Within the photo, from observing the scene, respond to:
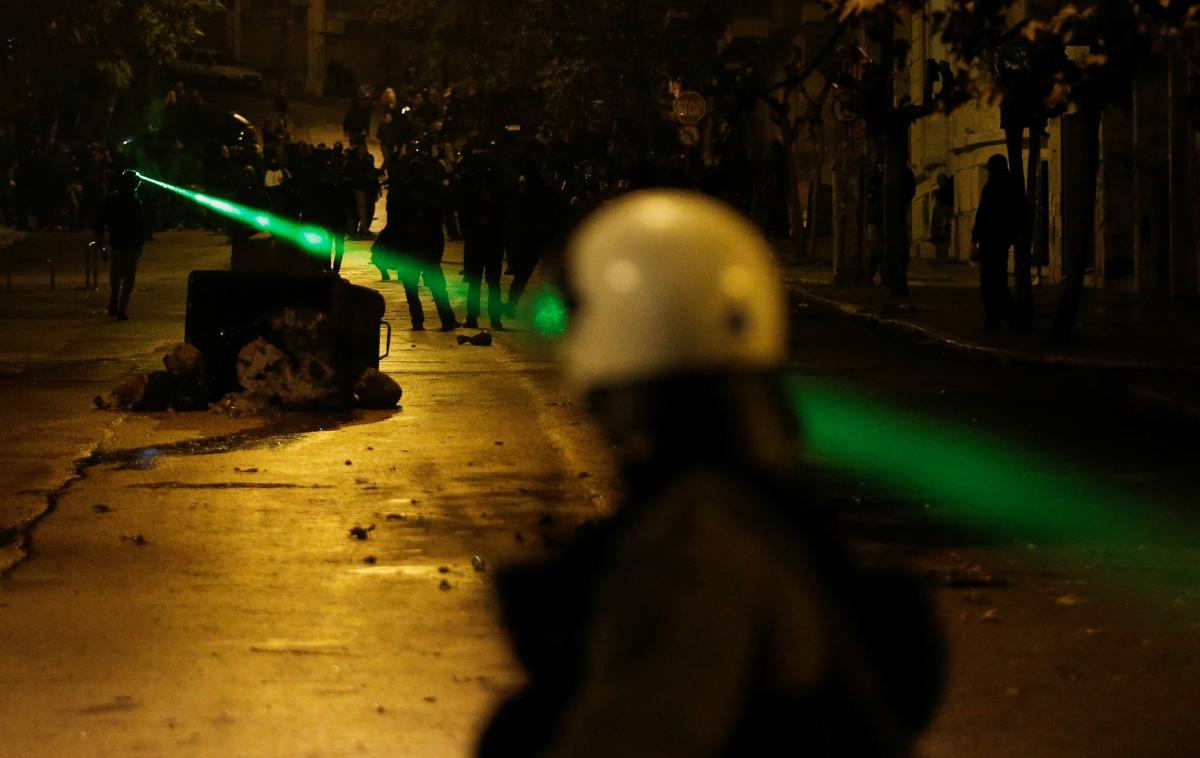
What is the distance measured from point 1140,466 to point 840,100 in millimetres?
17172

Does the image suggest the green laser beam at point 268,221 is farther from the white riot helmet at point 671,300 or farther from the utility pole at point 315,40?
the utility pole at point 315,40

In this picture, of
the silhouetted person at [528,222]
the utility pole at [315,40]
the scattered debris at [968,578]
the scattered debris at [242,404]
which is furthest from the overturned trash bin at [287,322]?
the utility pole at [315,40]

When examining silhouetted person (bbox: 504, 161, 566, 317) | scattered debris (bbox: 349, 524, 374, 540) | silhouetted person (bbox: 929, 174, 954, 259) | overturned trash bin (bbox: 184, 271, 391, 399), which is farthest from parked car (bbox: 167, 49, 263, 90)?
scattered debris (bbox: 349, 524, 374, 540)

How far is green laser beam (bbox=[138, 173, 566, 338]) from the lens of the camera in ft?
74.4

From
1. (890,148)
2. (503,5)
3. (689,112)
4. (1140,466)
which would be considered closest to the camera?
(1140,466)

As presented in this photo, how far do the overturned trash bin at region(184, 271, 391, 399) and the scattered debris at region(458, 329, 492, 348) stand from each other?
521 cm

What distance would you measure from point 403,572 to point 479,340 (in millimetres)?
12040

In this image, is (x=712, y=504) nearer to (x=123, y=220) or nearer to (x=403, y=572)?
(x=403, y=572)

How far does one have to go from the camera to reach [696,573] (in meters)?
1.97

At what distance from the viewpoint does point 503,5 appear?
174 ft

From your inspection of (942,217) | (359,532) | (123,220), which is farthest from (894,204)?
(359,532)

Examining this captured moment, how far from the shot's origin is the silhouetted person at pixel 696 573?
1952 millimetres

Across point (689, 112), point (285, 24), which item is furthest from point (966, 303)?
point (285, 24)

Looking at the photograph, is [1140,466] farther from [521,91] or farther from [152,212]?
[521,91]
